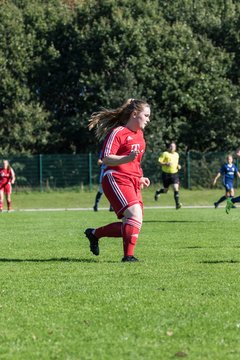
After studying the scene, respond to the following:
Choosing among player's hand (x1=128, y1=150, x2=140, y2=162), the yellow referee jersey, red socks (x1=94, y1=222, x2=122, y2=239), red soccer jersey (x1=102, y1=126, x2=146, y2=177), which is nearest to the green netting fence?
the yellow referee jersey

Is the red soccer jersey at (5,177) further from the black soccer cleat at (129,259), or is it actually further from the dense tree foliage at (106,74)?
the black soccer cleat at (129,259)

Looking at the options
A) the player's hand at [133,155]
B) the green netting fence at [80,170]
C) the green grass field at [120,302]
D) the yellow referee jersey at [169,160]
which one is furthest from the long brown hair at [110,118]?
the green netting fence at [80,170]

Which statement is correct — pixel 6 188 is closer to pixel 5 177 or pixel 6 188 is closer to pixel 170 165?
pixel 5 177

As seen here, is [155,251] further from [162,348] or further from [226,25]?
[226,25]

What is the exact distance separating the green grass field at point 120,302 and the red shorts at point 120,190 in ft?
2.37

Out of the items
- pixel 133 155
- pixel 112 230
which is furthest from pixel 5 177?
pixel 133 155

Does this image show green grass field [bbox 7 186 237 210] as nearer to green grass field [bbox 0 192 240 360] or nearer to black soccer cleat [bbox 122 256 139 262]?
green grass field [bbox 0 192 240 360]

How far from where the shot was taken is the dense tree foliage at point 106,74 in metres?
45.8

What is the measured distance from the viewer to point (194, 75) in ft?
152

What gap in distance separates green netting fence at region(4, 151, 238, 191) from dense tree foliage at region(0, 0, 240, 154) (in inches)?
85.7

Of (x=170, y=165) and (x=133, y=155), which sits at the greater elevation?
(x=133, y=155)

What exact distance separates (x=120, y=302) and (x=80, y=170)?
118 feet

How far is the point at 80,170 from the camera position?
43000 mm

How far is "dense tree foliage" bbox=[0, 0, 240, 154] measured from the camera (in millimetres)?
45812
